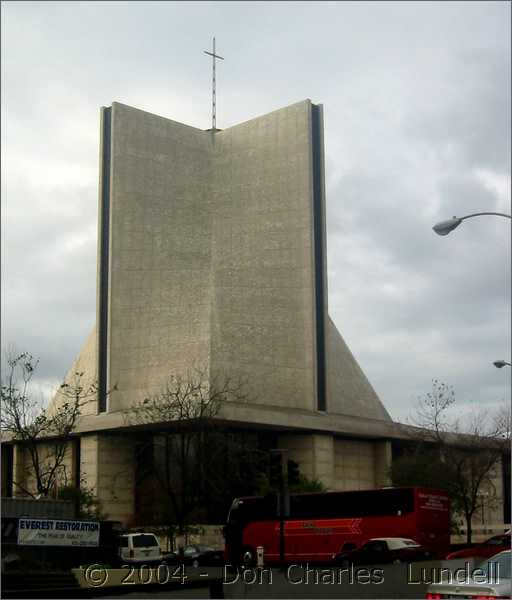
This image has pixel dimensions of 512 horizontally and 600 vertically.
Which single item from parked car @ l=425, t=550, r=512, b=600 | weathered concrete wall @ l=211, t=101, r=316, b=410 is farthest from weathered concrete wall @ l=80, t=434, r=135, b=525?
parked car @ l=425, t=550, r=512, b=600

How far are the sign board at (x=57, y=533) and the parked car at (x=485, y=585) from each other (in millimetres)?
16687

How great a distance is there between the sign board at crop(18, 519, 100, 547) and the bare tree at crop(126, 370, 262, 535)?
10044 mm

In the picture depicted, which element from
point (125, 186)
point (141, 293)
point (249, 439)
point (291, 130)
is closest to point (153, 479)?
point (249, 439)

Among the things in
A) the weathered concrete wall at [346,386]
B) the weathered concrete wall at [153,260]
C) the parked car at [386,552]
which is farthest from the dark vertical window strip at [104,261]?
the parked car at [386,552]

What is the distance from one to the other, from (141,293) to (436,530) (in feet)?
92.3

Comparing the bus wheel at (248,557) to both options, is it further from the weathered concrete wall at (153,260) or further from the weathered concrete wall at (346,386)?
the weathered concrete wall at (346,386)

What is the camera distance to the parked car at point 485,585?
14406 millimetres

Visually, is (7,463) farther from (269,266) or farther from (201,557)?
(201,557)

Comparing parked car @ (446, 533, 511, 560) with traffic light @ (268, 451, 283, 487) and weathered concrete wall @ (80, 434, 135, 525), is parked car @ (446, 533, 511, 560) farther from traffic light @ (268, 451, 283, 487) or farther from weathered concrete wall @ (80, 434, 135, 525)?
weathered concrete wall @ (80, 434, 135, 525)

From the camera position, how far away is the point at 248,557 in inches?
1521

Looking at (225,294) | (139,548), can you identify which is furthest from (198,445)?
(225,294)

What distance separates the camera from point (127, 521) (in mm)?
54562

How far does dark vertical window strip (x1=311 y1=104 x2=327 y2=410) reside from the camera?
190 ft

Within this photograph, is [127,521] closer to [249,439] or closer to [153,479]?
[153,479]
